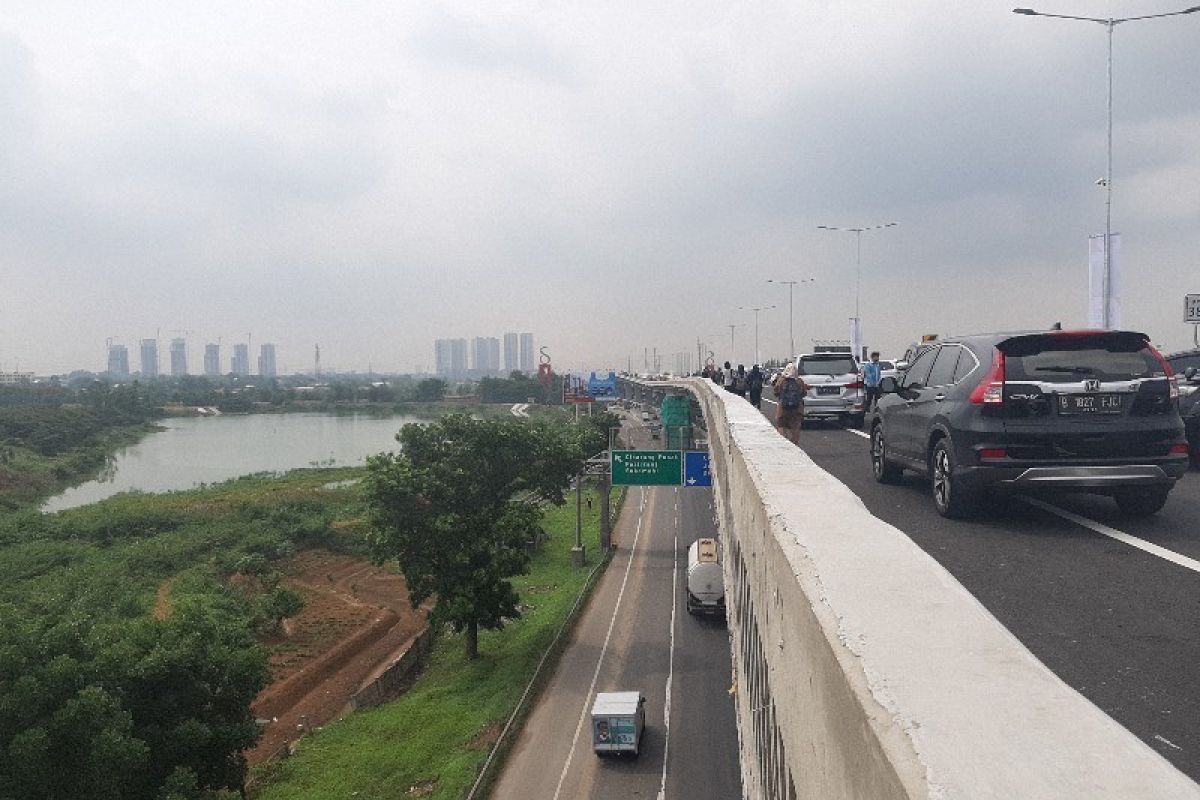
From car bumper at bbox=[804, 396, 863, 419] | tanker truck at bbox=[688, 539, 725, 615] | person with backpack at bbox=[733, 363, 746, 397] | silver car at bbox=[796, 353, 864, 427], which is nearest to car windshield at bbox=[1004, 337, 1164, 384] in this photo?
silver car at bbox=[796, 353, 864, 427]

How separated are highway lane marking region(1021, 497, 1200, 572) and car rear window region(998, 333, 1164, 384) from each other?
1158mm

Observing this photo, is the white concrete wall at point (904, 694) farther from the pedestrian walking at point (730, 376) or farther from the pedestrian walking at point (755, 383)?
the pedestrian walking at point (730, 376)

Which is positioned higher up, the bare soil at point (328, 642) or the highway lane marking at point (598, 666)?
the highway lane marking at point (598, 666)

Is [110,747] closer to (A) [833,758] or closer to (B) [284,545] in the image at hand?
(A) [833,758]

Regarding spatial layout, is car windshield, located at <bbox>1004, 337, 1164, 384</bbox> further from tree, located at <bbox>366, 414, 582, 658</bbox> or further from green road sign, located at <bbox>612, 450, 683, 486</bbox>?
tree, located at <bbox>366, 414, 582, 658</bbox>

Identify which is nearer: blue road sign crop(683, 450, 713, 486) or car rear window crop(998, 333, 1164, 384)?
car rear window crop(998, 333, 1164, 384)

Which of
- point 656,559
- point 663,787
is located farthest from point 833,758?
point 656,559

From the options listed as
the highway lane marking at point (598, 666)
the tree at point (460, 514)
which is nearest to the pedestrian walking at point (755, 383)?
the highway lane marking at point (598, 666)

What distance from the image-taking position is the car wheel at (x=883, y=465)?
28.9ft

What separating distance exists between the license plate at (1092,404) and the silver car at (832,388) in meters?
9.45

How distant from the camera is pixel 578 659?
27.1 m

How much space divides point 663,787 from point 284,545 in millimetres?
34242

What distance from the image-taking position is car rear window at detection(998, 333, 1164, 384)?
6.09 meters

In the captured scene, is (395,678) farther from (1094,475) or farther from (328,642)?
(1094,475)
